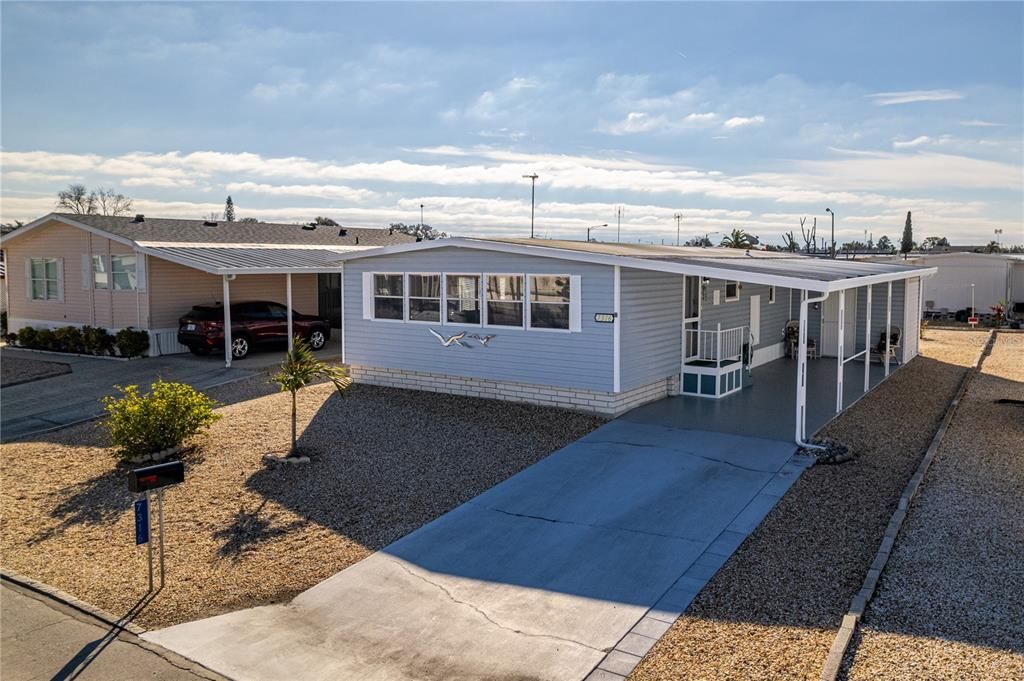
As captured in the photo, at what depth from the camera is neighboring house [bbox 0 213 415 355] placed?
19.9 metres

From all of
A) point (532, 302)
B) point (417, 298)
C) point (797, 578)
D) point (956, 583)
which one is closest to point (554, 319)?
point (532, 302)

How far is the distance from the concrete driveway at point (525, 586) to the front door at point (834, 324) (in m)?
10.5

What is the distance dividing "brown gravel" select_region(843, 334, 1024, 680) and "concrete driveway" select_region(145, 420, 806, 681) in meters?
1.40

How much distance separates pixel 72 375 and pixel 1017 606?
17591 mm

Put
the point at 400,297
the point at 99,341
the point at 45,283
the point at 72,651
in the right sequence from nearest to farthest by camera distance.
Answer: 1. the point at 72,651
2. the point at 400,297
3. the point at 99,341
4. the point at 45,283

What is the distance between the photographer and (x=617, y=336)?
41.4ft

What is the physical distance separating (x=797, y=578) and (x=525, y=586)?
2.27 metres

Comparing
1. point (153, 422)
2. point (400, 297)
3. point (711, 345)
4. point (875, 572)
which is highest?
point (400, 297)

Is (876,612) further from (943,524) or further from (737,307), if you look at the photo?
(737,307)

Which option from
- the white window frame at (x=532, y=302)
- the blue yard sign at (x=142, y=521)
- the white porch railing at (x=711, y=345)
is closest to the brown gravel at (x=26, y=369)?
the white window frame at (x=532, y=302)

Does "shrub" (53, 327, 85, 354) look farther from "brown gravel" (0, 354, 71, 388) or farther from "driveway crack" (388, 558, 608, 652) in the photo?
"driveway crack" (388, 558, 608, 652)

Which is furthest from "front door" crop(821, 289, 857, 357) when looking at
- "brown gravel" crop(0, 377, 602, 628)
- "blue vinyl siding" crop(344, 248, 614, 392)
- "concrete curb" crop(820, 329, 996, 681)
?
"brown gravel" crop(0, 377, 602, 628)

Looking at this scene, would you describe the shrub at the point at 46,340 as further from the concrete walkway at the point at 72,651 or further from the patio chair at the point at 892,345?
the patio chair at the point at 892,345

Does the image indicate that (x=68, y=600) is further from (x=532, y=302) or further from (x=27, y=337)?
(x=27, y=337)
